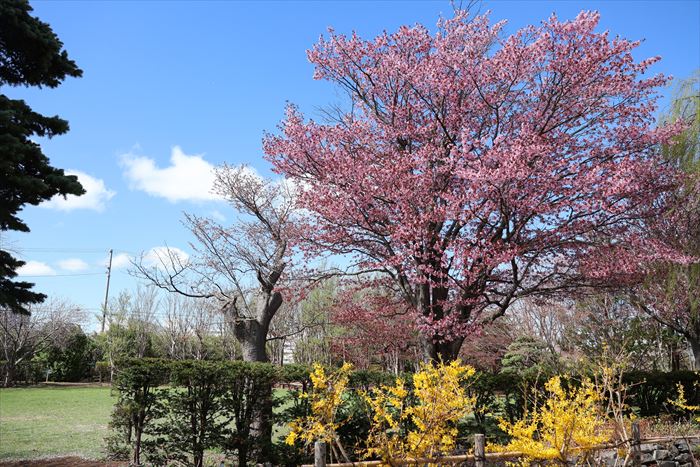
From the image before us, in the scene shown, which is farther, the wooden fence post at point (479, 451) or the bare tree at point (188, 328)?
the bare tree at point (188, 328)

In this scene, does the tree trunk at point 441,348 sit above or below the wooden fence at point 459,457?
above

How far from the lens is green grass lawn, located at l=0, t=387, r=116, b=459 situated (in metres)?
8.34

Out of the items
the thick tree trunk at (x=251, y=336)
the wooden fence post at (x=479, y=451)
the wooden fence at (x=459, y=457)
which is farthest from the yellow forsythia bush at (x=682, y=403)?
the thick tree trunk at (x=251, y=336)

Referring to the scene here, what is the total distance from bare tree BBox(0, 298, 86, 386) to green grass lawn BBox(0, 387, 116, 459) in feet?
28.6

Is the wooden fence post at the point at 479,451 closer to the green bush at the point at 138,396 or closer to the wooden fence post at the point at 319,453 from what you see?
the wooden fence post at the point at 319,453

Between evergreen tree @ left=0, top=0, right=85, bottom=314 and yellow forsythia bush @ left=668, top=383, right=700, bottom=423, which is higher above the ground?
evergreen tree @ left=0, top=0, right=85, bottom=314

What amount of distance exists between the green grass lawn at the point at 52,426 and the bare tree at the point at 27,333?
870 centimetres

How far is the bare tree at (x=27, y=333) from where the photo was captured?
83.1 ft

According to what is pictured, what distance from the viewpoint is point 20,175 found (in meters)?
7.68

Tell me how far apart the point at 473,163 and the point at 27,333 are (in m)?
26.6

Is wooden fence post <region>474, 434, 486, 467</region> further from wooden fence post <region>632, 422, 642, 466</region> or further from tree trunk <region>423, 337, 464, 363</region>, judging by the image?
tree trunk <region>423, 337, 464, 363</region>

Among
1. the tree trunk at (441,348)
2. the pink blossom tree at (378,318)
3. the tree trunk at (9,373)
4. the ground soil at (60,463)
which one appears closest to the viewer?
the ground soil at (60,463)

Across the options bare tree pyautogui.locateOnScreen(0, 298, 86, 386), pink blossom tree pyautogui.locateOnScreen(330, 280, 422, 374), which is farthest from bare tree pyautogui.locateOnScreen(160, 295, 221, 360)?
pink blossom tree pyautogui.locateOnScreen(330, 280, 422, 374)

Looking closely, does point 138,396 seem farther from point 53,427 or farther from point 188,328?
point 188,328
